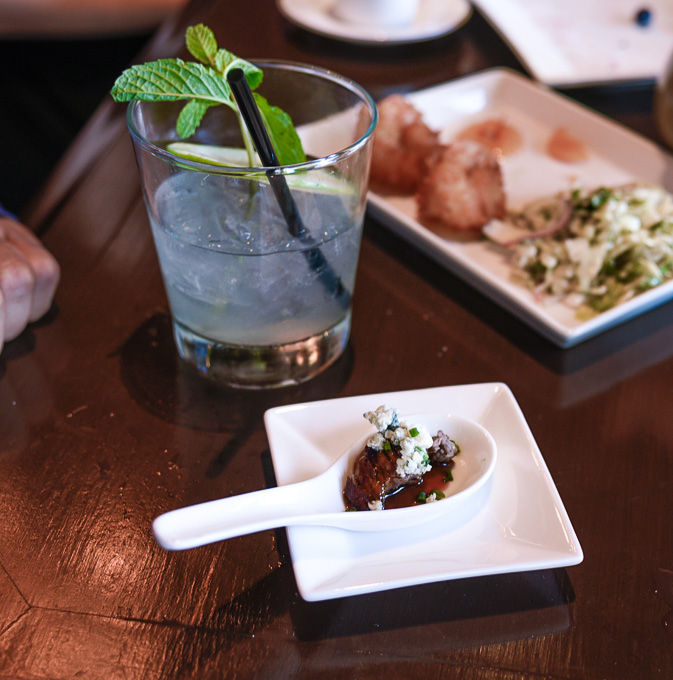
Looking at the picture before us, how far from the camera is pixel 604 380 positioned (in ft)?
2.87

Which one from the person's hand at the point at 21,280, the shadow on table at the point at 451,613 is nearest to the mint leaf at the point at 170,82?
the person's hand at the point at 21,280

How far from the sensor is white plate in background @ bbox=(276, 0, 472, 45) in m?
1.54

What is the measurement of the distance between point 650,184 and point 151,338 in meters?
0.95

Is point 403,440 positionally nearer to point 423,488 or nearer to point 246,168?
point 423,488

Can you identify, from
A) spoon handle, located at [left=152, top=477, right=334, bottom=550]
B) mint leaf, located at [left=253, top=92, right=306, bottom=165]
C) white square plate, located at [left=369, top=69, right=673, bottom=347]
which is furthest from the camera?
white square plate, located at [left=369, top=69, right=673, bottom=347]

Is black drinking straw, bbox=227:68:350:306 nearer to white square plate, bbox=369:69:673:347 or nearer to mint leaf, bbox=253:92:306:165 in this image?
mint leaf, bbox=253:92:306:165

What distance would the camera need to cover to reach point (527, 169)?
1283 millimetres

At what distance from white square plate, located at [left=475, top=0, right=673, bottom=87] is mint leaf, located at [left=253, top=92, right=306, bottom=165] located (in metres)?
0.93

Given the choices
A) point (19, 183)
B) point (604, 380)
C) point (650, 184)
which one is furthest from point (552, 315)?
point (19, 183)

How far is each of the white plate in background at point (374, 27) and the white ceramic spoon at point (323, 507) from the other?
117 centimetres

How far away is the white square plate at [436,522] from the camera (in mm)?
569

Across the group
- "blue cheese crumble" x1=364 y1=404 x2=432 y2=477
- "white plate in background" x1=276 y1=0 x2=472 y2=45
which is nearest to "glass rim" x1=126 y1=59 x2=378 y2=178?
"blue cheese crumble" x1=364 y1=404 x2=432 y2=477

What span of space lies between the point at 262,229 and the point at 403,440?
0.27m

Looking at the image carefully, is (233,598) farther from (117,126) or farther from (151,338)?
(117,126)
